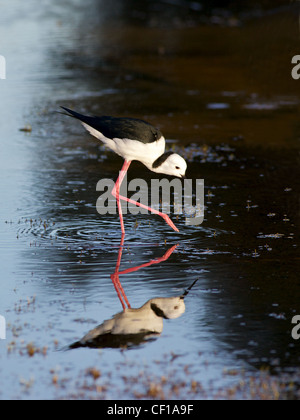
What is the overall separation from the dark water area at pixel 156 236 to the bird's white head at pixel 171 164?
27.3 inches

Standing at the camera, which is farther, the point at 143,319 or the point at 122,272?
the point at 122,272

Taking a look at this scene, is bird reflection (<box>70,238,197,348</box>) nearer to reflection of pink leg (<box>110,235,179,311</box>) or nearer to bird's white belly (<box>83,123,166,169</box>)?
reflection of pink leg (<box>110,235,179,311</box>)

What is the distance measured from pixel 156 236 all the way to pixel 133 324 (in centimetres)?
247

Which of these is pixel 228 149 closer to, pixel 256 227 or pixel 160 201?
pixel 160 201

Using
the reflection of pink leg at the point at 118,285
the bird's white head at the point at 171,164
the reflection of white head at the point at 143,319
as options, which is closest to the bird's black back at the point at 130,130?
the bird's white head at the point at 171,164

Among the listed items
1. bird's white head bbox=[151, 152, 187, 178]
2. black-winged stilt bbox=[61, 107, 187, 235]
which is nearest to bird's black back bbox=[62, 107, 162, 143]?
black-winged stilt bbox=[61, 107, 187, 235]

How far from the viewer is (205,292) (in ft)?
24.3

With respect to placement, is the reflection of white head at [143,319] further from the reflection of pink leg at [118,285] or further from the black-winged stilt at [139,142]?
the black-winged stilt at [139,142]

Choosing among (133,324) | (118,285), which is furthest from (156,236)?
(133,324)

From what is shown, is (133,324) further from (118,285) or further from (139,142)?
(139,142)

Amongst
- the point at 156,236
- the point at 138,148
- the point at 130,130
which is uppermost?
the point at 130,130

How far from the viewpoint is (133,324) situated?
22.0ft

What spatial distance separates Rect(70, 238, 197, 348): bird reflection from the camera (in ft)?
20.9

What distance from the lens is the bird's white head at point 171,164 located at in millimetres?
9141
